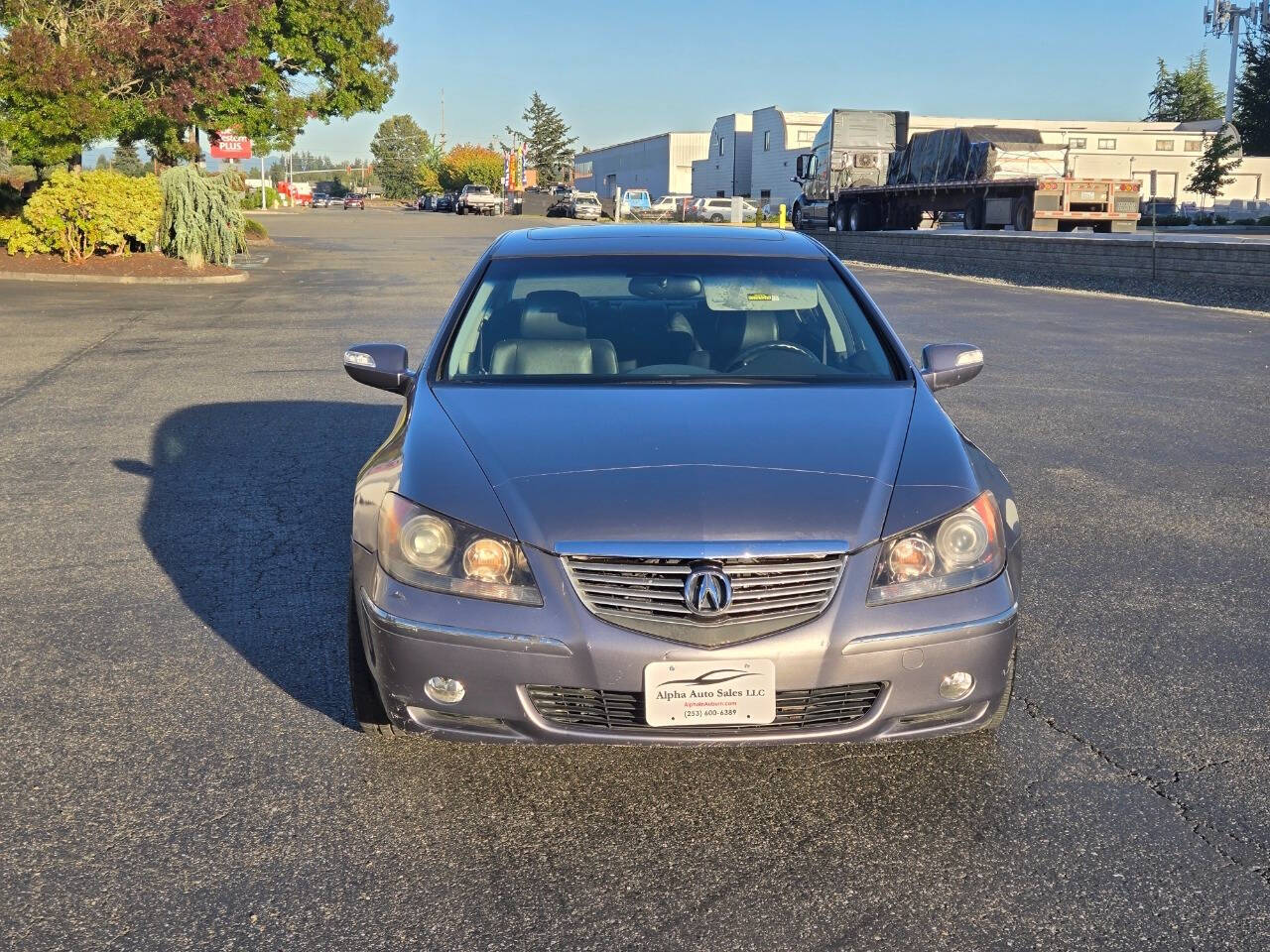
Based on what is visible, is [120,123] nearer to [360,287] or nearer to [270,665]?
[360,287]

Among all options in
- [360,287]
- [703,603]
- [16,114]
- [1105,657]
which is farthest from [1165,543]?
→ [16,114]

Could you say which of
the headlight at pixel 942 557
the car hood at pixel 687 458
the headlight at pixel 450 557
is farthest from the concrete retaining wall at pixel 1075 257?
the headlight at pixel 450 557

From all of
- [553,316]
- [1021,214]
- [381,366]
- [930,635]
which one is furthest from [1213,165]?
[930,635]

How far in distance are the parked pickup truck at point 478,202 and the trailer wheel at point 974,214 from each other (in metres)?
48.6

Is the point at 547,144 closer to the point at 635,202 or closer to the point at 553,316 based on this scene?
the point at 635,202

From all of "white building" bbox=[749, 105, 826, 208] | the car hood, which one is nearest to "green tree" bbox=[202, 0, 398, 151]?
the car hood

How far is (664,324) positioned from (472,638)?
6.28 feet

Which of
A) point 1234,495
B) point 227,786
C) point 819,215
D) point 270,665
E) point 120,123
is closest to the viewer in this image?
point 227,786

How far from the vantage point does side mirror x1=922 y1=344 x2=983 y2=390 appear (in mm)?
4742

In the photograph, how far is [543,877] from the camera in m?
3.18

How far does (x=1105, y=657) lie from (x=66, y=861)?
335cm

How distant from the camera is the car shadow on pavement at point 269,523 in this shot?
189 inches

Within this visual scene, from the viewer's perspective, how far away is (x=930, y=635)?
335 centimetres

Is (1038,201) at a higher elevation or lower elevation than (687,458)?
higher
